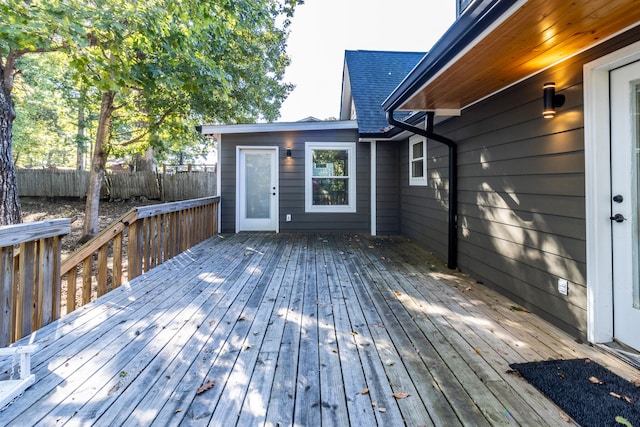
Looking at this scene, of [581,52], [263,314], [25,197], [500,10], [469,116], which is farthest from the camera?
[25,197]

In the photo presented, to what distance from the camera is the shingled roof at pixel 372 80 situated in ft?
21.8

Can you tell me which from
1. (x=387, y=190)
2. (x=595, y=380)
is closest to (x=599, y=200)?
(x=595, y=380)

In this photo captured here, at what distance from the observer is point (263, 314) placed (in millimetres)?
2643

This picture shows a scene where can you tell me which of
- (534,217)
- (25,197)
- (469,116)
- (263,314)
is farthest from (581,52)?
(25,197)

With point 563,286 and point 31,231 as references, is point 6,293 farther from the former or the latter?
point 563,286

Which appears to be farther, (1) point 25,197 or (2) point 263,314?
(1) point 25,197

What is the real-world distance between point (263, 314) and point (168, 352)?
0.80 metres

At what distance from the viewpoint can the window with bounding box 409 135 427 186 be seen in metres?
5.41

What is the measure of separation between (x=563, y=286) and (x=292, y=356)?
2.08 meters

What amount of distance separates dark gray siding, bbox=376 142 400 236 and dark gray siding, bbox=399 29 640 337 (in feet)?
8.10

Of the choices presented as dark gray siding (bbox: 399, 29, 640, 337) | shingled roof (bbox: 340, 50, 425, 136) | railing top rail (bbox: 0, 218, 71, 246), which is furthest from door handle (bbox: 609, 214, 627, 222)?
shingled roof (bbox: 340, 50, 425, 136)

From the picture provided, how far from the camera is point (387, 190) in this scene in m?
6.79

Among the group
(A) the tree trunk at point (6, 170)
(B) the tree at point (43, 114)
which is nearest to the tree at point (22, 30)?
(A) the tree trunk at point (6, 170)

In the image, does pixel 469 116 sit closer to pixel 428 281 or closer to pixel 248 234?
pixel 428 281
